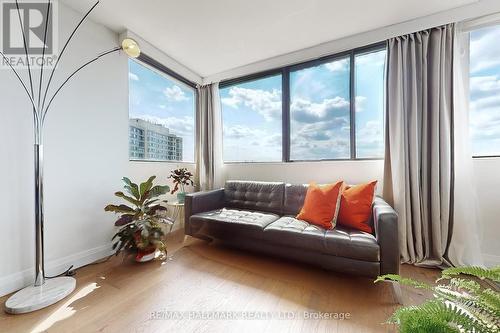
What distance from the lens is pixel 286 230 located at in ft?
5.89

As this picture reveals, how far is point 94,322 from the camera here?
3.98 feet

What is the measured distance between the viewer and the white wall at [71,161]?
5.08 ft

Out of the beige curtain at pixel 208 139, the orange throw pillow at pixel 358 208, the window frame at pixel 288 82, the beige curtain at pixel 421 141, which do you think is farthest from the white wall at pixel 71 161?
the beige curtain at pixel 421 141

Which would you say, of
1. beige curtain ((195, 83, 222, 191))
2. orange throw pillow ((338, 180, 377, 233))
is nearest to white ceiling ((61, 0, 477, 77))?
beige curtain ((195, 83, 222, 191))

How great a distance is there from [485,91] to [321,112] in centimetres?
156

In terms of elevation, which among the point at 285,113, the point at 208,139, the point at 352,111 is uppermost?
the point at 285,113

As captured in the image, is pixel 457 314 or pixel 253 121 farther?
pixel 253 121

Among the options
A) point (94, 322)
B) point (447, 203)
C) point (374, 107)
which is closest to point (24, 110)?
point (94, 322)

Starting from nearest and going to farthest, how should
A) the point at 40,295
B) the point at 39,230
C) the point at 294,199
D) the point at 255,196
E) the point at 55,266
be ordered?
the point at 40,295
the point at 39,230
the point at 55,266
the point at 294,199
the point at 255,196

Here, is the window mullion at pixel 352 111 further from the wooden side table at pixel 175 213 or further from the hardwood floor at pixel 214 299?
the wooden side table at pixel 175 213

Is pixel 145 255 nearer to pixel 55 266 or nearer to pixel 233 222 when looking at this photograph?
pixel 55 266

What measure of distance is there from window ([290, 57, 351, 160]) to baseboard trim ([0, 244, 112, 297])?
2606 millimetres

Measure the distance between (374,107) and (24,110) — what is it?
139 inches

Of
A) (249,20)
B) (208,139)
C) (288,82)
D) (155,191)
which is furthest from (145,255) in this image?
(288,82)
